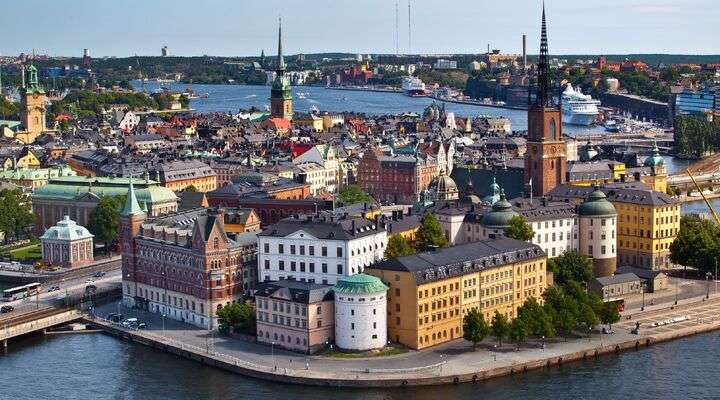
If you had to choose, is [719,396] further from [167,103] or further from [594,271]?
[167,103]

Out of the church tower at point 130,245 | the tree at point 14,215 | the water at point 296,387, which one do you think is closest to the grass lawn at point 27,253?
the tree at point 14,215

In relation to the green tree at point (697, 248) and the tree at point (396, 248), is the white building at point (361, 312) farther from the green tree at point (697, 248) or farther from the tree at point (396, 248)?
the green tree at point (697, 248)

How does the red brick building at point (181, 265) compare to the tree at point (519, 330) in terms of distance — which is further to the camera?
the red brick building at point (181, 265)

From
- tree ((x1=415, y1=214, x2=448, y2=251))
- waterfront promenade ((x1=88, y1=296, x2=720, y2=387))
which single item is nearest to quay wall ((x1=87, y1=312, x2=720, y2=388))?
waterfront promenade ((x1=88, y1=296, x2=720, y2=387))

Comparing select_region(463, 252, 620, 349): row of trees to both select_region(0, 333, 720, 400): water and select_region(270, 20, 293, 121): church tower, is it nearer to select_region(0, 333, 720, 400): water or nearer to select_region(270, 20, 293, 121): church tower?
select_region(0, 333, 720, 400): water

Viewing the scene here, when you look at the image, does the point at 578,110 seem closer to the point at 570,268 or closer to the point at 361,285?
the point at 570,268
